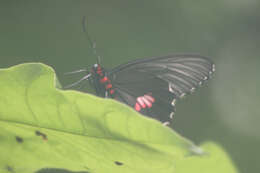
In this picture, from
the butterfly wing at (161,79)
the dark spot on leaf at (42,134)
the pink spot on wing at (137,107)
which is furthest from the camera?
the pink spot on wing at (137,107)

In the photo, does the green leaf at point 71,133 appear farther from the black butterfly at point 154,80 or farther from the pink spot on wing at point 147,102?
the pink spot on wing at point 147,102

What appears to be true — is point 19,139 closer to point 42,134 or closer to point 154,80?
point 42,134

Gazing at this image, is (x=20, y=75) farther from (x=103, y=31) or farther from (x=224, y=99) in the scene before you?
(x=224, y=99)

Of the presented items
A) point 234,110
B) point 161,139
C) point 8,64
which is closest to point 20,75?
point 161,139

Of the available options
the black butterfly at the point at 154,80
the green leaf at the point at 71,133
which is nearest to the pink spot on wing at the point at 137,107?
the black butterfly at the point at 154,80

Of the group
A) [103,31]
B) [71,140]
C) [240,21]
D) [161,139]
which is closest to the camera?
[161,139]

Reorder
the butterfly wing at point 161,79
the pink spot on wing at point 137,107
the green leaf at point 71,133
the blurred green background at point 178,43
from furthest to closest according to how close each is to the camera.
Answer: the blurred green background at point 178,43 < the pink spot on wing at point 137,107 < the butterfly wing at point 161,79 < the green leaf at point 71,133
